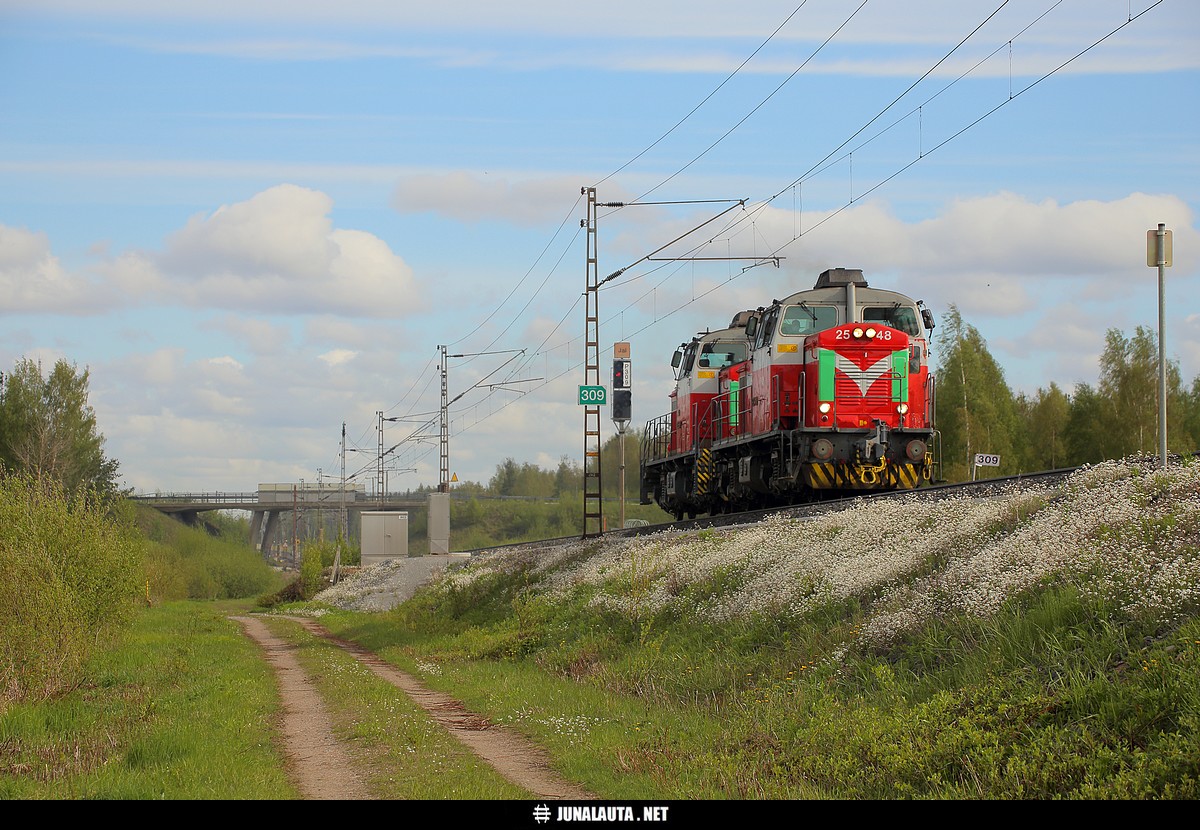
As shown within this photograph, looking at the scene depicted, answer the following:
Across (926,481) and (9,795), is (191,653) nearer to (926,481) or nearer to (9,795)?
(9,795)

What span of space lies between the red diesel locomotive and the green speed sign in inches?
129

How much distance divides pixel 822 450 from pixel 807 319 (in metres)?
3.58

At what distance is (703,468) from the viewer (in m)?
30.8

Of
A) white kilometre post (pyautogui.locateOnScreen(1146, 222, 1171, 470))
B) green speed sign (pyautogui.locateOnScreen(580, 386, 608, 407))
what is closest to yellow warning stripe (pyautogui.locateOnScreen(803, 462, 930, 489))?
green speed sign (pyautogui.locateOnScreen(580, 386, 608, 407))

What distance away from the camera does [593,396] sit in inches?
1116

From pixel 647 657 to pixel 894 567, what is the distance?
4195mm

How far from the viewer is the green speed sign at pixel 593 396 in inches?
1113

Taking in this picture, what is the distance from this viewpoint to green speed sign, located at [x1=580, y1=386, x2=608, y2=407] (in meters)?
28.3

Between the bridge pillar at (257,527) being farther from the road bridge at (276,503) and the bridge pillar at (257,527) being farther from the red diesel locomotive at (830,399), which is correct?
the red diesel locomotive at (830,399)

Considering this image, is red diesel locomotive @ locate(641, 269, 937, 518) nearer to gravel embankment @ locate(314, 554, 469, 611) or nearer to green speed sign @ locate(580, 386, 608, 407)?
green speed sign @ locate(580, 386, 608, 407)

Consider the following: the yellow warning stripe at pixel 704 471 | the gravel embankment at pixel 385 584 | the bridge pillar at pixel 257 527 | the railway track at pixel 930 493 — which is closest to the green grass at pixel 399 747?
the railway track at pixel 930 493

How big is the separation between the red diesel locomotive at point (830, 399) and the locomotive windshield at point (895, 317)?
0.02m

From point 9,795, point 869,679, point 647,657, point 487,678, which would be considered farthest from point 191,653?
point 869,679

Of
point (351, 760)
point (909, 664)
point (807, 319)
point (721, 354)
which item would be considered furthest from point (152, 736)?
point (721, 354)
